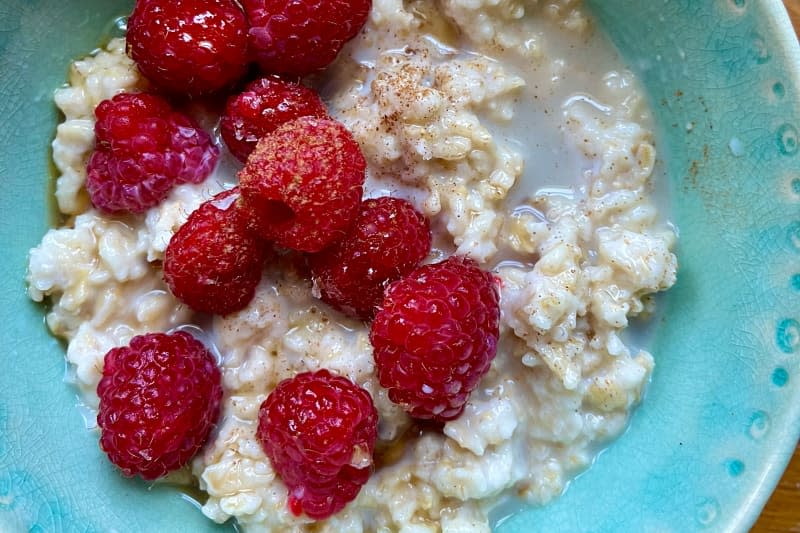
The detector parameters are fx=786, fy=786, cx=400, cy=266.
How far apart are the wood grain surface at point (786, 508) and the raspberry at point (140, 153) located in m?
1.21

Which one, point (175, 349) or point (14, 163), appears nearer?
point (175, 349)

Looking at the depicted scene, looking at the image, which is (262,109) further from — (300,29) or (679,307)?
(679,307)

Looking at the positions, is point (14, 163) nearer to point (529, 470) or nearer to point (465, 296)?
point (465, 296)

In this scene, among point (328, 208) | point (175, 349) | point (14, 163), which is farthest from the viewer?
point (14, 163)

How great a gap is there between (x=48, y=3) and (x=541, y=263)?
976 mm

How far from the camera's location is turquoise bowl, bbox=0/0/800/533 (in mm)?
1274

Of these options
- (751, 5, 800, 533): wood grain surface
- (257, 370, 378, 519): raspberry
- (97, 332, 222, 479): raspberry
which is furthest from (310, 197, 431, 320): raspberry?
(751, 5, 800, 533): wood grain surface

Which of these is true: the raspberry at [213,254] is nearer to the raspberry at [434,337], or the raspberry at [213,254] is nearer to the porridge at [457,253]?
the porridge at [457,253]

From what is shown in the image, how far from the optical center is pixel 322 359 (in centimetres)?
136

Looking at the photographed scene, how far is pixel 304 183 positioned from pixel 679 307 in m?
0.73

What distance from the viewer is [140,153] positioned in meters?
1.31

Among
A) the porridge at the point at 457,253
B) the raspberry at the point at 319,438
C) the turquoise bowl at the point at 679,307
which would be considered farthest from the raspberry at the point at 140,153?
the raspberry at the point at 319,438

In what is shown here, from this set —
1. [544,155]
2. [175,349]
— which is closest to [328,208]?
[175,349]

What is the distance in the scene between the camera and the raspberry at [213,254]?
1258 millimetres
